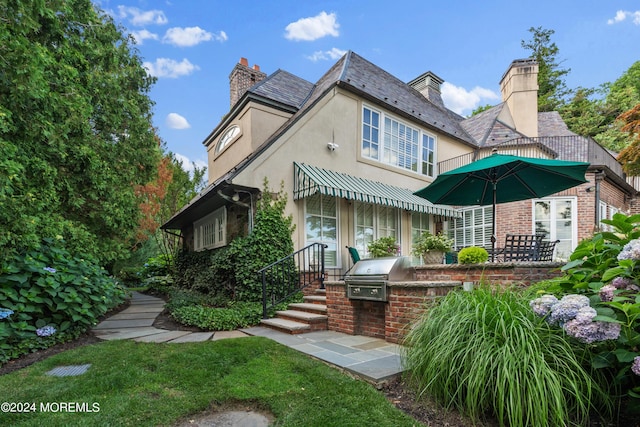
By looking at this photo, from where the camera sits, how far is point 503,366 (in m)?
2.29

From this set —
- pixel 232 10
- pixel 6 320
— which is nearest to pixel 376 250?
pixel 6 320

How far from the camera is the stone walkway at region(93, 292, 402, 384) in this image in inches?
138

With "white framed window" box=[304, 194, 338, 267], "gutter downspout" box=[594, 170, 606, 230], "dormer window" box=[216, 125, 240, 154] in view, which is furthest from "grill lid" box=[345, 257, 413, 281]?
"gutter downspout" box=[594, 170, 606, 230]

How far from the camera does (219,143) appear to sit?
12375 mm

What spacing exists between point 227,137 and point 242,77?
2.84 metres

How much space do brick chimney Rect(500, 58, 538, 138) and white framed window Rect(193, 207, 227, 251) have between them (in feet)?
49.4

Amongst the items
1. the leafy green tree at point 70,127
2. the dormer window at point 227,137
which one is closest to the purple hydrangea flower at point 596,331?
the leafy green tree at point 70,127

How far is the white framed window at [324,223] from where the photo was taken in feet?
28.3

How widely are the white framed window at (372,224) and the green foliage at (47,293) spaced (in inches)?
→ 257

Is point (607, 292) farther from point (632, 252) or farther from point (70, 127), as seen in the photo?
point (70, 127)

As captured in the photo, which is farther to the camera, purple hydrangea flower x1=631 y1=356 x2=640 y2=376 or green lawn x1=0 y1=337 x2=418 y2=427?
green lawn x1=0 y1=337 x2=418 y2=427

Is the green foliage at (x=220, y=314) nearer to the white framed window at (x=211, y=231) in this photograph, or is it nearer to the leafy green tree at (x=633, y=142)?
the white framed window at (x=211, y=231)

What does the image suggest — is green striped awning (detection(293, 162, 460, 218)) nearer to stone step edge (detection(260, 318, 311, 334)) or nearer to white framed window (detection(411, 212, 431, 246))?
white framed window (detection(411, 212, 431, 246))

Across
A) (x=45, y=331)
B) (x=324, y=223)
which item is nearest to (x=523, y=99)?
(x=324, y=223)
